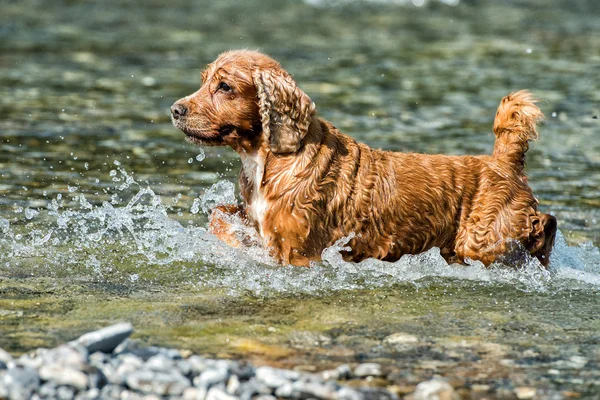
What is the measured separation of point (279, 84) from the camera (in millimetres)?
7004

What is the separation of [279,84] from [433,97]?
8.65m

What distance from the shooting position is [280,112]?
702cm

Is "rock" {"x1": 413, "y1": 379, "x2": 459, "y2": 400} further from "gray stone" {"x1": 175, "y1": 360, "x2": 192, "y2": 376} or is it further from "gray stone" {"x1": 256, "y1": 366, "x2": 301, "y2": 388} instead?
"gray stone" {"x1": 175, "y1": 360, "x2": 192, "y2": 376}

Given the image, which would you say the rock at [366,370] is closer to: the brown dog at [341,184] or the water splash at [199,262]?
the water splash at [199,262]

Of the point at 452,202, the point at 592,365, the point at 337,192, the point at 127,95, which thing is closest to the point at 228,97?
the point at 337,192

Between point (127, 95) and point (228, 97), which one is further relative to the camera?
Result: point (127, 95)

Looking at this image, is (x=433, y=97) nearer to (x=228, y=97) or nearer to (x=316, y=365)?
(x=228, y=97)

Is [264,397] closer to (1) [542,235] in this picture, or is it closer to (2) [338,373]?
(2) [338,373]

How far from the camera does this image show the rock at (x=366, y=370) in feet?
17.1

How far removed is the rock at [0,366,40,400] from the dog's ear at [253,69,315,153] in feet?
9.23

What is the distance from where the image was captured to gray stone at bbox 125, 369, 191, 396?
479 centimetres

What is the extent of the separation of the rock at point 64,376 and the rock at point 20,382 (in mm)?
50

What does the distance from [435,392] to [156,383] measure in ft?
4.58

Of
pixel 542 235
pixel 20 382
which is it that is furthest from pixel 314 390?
pixel 542 235
